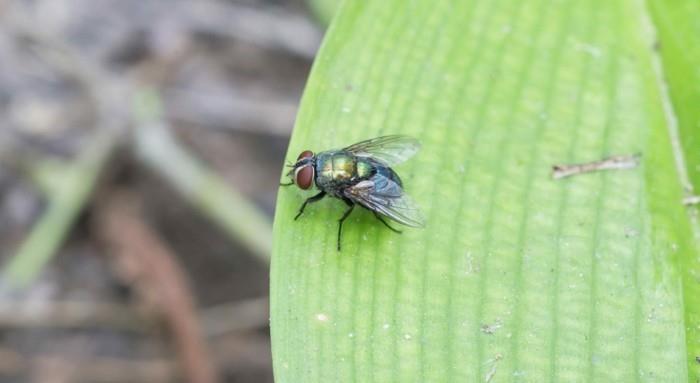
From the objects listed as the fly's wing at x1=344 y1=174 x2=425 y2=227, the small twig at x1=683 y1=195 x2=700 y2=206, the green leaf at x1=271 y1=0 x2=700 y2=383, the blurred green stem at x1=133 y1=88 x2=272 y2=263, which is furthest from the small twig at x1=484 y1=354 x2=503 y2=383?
the blurred green stem at x1=133 y1=88 x2=272 y2=263

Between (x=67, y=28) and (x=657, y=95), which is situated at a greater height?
(x=67, y=28)

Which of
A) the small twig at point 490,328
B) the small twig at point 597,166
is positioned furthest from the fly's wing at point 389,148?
the small twig at point 490,328

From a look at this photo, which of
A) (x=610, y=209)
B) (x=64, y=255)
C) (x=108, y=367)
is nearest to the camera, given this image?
(x=610, y=209)

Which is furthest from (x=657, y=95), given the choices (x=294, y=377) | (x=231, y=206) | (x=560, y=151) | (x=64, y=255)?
(x=64, y=255)

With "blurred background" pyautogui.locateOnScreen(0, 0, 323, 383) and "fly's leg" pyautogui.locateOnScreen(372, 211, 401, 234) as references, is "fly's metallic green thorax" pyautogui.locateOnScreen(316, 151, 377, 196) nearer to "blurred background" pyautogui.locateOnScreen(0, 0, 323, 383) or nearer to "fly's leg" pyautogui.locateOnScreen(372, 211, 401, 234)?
"fly's leg" pyautogui.locateOnScreen(372, 211, 401, 234)

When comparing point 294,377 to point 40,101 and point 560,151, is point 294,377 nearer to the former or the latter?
point 560,151

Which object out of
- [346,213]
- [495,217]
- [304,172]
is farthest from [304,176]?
[495,217]

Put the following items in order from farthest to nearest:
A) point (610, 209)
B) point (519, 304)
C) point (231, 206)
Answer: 1. point (231, 206)
2. point (610, 209)
3. point (519, 304)

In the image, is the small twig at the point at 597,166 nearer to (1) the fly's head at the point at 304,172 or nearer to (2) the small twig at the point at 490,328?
(2) the small twig at the point at 490,328
